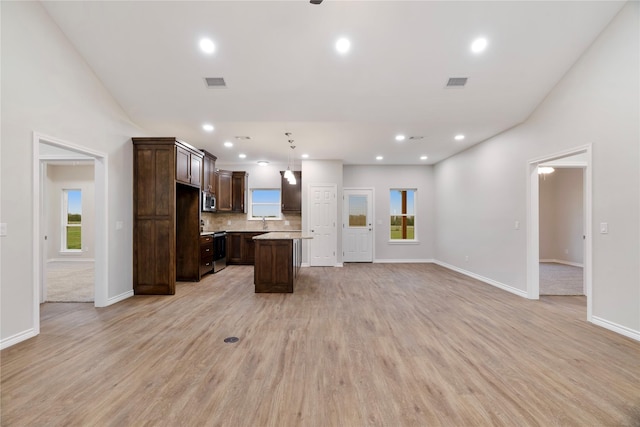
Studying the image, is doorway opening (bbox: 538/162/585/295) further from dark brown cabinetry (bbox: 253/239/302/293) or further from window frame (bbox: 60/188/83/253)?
window frame (bbox: 60/188/83/253)

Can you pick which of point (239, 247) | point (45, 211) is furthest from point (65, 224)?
point (239, 247)

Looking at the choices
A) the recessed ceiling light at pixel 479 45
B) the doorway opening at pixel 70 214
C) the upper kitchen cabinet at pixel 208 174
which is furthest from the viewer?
the doorway opening at pixel 70 214

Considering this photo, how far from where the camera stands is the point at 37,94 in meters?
2.97

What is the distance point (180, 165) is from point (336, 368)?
4.08 meters

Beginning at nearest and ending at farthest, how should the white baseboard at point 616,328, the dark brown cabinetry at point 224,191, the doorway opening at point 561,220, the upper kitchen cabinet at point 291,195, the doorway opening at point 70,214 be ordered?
the white baseboard at point 616,328, the doorway opening at point 561,220, the dark brown cabinetry at point 224,191, the upper kitchen cabinet at point 291,195, the doorway opening at point 70,214

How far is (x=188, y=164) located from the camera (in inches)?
195

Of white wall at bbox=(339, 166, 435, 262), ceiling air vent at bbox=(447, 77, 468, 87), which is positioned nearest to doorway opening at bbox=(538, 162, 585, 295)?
white wall at bbox=(339, 166, 435, 262)

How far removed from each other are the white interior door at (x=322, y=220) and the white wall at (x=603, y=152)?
12.1 ft

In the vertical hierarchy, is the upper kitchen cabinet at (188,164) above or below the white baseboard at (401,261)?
above

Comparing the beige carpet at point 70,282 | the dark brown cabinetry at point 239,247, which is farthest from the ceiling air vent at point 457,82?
the beige carpet at point 70,282

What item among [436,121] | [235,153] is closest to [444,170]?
[436,121]

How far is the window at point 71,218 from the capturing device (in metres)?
7.90

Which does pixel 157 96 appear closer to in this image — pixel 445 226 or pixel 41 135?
pixel 41 135

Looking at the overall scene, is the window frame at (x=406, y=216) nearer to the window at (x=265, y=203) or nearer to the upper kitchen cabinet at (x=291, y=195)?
the upper kitchen cabinet at (x=291, y=195)
